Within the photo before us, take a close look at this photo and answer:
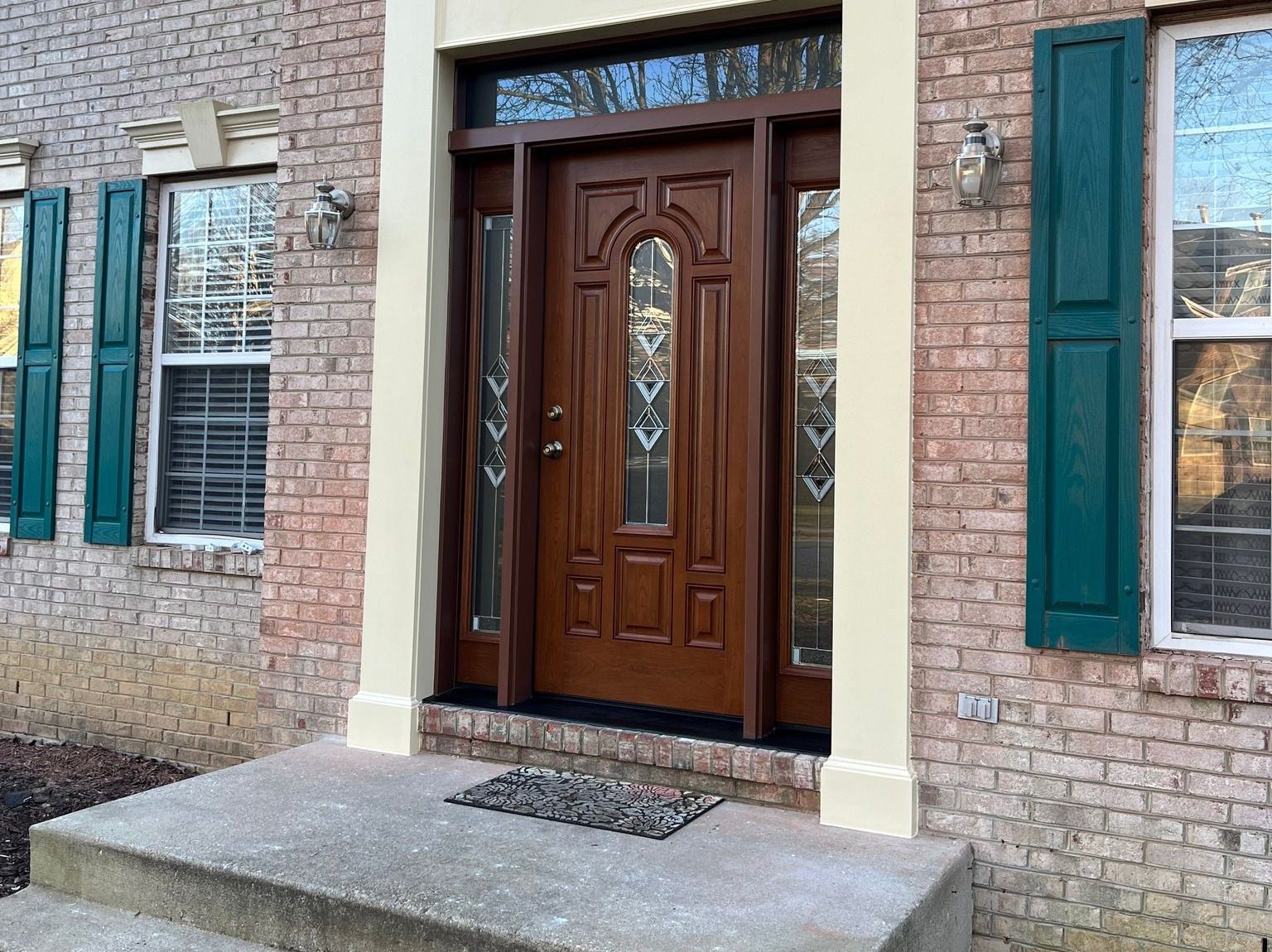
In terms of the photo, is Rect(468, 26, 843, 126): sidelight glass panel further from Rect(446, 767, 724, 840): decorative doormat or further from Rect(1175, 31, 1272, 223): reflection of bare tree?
Rect(446, 767, 724, 840): decorative doormat

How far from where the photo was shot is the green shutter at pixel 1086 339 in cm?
337

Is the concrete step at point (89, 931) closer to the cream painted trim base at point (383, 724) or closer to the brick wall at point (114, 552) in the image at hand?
the cream painted trim base at point (383, 724)

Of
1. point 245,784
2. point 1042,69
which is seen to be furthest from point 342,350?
point 1042,69

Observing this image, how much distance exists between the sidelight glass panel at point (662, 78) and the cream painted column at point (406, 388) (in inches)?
10.7

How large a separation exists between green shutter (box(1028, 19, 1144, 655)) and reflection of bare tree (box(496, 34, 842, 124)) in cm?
90

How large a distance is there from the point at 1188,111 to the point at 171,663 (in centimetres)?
528

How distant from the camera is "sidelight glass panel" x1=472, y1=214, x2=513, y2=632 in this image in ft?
15.3

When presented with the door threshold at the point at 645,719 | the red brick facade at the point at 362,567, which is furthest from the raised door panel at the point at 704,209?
the door threshold at the point at 645,719

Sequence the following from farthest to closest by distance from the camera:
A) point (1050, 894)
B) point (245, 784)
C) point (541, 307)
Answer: point (541, 307) < point (245, 784) < point (1050, 894)

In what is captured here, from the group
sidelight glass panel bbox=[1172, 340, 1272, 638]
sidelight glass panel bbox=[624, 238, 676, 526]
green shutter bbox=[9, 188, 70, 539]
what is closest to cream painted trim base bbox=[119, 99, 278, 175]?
green shutter bbox=[9, 188, 70, 539]

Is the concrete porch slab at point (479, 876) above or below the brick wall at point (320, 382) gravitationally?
below

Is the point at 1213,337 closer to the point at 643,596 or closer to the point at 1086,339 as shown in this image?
the point at 1086,339

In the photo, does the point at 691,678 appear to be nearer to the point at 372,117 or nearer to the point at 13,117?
the point at 372,117

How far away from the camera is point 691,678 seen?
429cm
